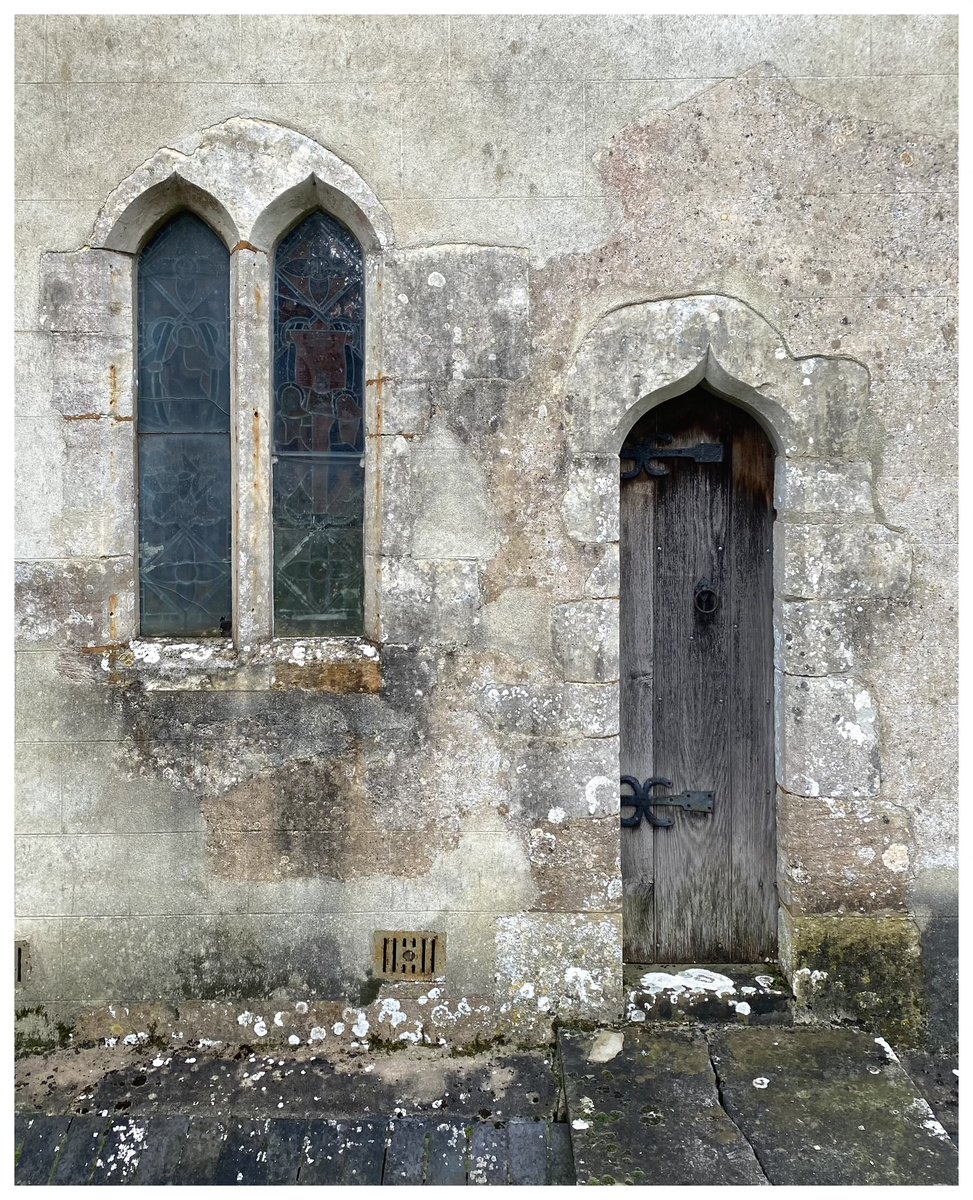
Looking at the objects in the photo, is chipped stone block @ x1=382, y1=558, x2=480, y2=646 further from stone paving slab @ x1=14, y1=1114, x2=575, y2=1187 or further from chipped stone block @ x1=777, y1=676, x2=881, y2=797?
stone paving slab @ x1=14, y1=1114, x2=575, y2=1187

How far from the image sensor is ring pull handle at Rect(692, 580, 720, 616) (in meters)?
3.26

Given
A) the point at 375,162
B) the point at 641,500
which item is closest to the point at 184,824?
the point at 641,500

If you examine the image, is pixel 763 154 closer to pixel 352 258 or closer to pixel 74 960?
pixel 352 258

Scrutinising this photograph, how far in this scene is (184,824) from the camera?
Answer: 305 cm

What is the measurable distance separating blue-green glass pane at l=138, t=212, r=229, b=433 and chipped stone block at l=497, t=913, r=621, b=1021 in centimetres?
241

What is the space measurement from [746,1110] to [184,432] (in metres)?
3.25

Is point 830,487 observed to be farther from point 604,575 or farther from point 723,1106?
point 723,1106

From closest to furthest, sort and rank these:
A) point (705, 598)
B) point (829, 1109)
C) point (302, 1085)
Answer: point (829, 1109) → point (302, 1085) → point (705, 598)

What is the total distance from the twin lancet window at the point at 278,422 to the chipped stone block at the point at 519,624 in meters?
0.58

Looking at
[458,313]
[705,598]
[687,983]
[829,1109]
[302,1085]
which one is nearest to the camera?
[829,1109]

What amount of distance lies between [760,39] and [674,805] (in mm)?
3045

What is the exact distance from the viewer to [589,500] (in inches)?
117

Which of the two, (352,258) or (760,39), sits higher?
(760,39)

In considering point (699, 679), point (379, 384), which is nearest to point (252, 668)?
point (379, 384)
